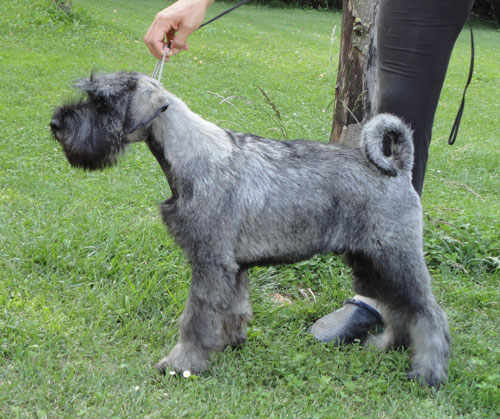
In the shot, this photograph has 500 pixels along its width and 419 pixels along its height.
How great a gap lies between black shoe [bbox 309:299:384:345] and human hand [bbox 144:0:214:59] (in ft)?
6.08

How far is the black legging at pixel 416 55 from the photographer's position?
10.9 feet

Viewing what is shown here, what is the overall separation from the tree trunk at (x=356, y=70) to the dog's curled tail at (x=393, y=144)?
1.60 m

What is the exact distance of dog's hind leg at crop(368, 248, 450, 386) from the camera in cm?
318

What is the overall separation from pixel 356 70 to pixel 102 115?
2688 millimetres

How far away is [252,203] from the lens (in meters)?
3.11

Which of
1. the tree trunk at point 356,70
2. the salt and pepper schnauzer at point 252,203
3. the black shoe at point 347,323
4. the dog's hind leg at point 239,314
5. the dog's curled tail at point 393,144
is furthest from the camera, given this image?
the tree trunk at point 356,70

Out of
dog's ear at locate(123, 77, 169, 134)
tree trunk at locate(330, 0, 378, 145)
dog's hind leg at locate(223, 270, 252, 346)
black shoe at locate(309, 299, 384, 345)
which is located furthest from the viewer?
tree trunk at locate(330, 0, 378, 145)

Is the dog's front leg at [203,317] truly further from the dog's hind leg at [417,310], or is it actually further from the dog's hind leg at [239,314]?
the dog's hind leg at [417,310]

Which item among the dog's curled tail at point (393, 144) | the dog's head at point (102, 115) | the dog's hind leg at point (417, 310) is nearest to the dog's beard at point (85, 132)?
the dog's head at point (102, 115)

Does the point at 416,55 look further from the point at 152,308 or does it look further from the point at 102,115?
the point at 152,308

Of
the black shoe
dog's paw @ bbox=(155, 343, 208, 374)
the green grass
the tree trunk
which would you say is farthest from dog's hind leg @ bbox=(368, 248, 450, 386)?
the tree trunk

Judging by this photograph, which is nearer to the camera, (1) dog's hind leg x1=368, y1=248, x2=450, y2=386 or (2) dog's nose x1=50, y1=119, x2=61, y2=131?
(2) dog's nose x1=50, y1=119, x2=61, y2=131

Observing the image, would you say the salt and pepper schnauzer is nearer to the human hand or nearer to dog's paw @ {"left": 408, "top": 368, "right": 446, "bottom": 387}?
dog's paw @ {"left": 408, "top": 368, "right": 446, "bottom": 387}

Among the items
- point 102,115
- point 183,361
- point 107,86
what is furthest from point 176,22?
point 183,361
